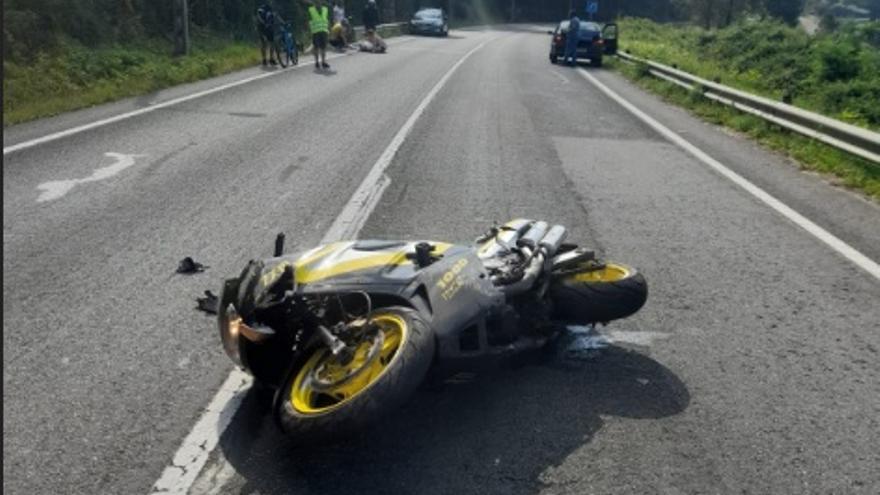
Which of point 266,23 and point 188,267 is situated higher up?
point 266,23

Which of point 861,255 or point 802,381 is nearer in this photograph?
point 802,381

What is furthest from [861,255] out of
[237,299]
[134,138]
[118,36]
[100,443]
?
[118,36]

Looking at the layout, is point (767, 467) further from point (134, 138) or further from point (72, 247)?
point (134, 138)

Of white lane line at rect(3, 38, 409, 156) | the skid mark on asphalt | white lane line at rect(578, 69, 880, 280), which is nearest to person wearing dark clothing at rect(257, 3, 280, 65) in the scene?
white lane line at rect(3, 38, 409, 156)

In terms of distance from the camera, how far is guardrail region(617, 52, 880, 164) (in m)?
9.66

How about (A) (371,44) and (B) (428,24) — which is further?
(B) (428,24)

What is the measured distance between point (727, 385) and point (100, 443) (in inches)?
116

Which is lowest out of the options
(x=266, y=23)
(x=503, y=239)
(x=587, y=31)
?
(x=503, y=239)

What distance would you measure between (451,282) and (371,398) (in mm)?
808

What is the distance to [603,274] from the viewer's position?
15.9ft

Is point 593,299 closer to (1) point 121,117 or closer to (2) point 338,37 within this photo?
(1) point 121,117

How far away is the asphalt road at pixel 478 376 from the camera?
341 cm

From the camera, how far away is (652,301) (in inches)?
209

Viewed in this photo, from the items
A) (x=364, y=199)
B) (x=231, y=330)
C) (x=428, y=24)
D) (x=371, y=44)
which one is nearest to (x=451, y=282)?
(x=231, y=330)
